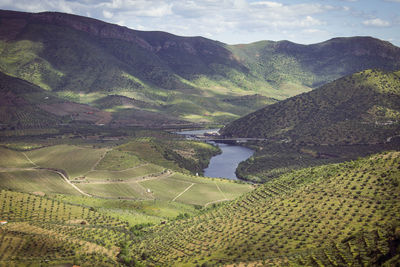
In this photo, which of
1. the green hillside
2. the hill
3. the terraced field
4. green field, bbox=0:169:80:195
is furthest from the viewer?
the terraced field

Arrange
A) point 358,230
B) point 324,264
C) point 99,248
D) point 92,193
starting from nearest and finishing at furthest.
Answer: point 324,264 < point 358,230 < point 99,248 < point 92,193

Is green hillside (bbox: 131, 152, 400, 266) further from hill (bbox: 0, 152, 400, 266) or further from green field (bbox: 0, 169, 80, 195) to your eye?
green field (bbox: 0, 169, 80, 195)

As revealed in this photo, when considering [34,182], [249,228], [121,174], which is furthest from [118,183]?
[249,228]

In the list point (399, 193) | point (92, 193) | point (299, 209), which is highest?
point (399, 193)

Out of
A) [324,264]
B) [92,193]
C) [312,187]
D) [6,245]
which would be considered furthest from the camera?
[92,193]

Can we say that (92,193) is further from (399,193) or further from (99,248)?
(399,193)

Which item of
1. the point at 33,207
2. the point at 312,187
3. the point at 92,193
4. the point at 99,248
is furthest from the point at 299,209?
the point at 92,193

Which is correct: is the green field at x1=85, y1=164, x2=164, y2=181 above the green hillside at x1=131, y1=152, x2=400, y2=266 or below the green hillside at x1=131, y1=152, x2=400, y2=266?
below

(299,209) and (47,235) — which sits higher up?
(299,209)

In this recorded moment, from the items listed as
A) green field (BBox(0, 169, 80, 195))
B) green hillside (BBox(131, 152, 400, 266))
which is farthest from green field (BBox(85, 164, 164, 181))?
green hillside (BBox(131, 152, 400, 266))
